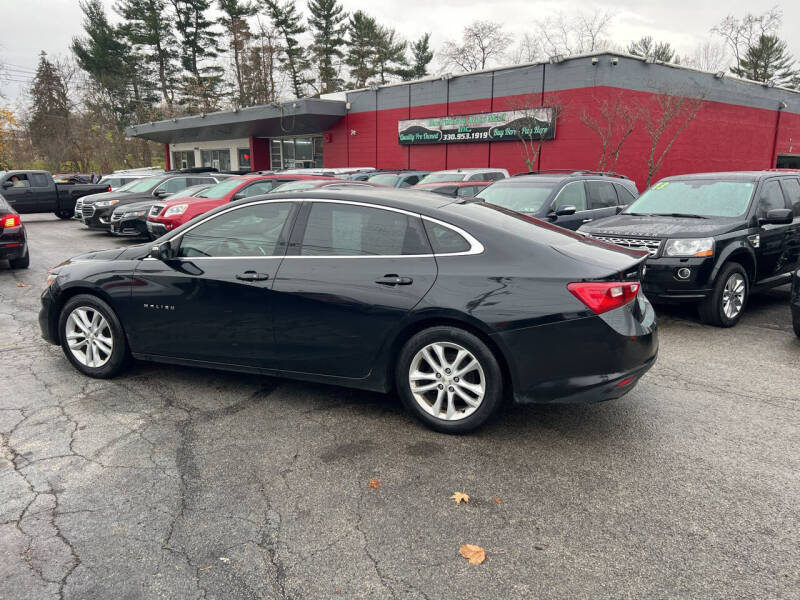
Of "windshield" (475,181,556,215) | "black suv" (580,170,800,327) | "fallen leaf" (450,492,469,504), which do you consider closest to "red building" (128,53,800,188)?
"windshield" (475,181,556,215)

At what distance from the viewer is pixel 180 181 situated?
17609 mm

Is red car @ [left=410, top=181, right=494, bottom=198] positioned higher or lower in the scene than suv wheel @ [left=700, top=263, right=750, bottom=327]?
higher

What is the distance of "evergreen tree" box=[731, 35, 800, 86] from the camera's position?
47.5 meters

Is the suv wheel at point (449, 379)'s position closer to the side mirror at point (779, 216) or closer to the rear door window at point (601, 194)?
the side mirror at point (779, 216)

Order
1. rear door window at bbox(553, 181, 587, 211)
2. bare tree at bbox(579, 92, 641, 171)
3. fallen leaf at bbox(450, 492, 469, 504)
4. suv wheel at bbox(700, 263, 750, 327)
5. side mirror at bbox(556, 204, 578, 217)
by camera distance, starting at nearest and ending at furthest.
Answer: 1. fallen leaf at bbox(450, 492, 469, 504)
2. suv wheel at bbox(700, 263, 750, 327)
3. side mirror at bbox(556, 204, 578, 217)
4. rear door window at bbox(553, 181, 587, 211)
5. bare tree at bbox(579, 92, 641, 171)

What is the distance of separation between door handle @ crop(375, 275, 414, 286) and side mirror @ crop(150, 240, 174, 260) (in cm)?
181

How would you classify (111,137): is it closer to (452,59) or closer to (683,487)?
(452,59)

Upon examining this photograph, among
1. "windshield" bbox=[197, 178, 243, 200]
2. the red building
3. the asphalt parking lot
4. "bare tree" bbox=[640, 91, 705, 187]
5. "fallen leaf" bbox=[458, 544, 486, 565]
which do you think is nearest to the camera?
the asphalt parking lot

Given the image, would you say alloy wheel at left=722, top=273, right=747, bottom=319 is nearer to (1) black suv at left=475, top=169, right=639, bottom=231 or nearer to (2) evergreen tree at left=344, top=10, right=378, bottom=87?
(1) black suv at left=475, top=169, right=639, bottom=231

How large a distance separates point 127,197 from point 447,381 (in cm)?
1495

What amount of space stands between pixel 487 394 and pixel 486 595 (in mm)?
1494

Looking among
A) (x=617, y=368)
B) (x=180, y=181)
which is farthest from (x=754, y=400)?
(x=180, y=181)

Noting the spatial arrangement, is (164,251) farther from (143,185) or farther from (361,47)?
(361,47)

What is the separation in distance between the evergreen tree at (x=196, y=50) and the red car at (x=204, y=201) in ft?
122
